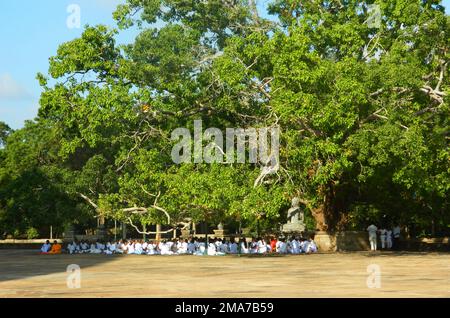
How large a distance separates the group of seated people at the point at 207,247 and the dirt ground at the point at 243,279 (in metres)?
7.33

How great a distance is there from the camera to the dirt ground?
50.6 ft

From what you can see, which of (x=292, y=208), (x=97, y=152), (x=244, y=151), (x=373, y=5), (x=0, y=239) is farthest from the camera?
(x=0, y=239)

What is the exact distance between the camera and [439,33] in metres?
→ 31.2

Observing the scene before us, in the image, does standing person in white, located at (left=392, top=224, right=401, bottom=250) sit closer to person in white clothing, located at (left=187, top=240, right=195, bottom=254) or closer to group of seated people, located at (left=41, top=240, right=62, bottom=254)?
person in white clothing, located at (left=187, top=240, right=195, bottom=254)

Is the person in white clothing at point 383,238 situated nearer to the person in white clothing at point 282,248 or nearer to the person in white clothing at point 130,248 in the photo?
the person in white clothing at point 282,248

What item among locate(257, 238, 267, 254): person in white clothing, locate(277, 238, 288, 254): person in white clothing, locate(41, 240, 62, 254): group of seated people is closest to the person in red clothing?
locate(277, 238, 288, 254): person in white clothing

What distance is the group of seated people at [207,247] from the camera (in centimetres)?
3372

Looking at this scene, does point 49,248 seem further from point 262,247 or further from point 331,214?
point 331,214

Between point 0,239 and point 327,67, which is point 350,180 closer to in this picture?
point 327,67

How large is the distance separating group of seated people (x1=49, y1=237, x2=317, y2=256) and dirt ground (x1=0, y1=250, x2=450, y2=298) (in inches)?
289

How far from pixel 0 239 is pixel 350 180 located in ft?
90.9

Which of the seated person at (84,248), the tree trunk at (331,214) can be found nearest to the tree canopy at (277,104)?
the tree trunk at (331,214)

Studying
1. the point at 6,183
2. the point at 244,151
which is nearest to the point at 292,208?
the point at 244,151

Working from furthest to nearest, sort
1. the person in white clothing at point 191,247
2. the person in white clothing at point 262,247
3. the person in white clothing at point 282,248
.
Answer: the person in white clothing at point 191,247, the person in white clothing at point 282,248, the person in white clothing at point 262,247
